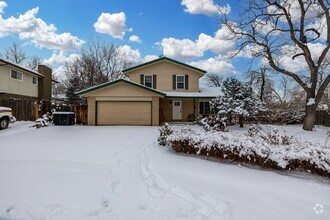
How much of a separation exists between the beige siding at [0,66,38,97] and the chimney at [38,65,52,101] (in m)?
0.94

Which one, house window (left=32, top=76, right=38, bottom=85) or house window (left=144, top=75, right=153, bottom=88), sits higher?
house window (left=32, top=76, right=38, bottom=85)

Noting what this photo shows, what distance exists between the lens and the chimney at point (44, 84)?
28.6 m

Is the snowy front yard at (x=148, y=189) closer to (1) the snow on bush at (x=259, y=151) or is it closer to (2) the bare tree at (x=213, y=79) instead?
(1) the snow on bush at (x=259, y=151)

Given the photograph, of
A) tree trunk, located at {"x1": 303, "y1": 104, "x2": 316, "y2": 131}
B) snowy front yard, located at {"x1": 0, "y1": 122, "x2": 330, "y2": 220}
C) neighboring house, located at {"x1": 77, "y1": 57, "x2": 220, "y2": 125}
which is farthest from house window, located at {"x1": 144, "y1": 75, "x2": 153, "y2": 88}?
snowy front yard, located at {"x1": 0, "y1": 122, "x2": 330, "y2": 220}

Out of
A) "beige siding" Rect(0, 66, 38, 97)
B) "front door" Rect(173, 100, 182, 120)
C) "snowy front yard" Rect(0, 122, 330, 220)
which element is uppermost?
"beige siding" Rect(0, 66, 38, 97)

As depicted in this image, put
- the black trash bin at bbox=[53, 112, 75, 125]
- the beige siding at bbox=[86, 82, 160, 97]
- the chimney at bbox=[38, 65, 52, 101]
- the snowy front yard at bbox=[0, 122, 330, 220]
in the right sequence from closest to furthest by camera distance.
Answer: the snowy front yard at bbox=[0, 122, 330, 220]
the black trash bin at bbox=[53, 112, 75, 125]
the beige siding at bbox=[86, 82, 160, 97]
the chimney at bbox=[38, 65, 52, 101]

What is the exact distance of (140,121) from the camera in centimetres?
1902

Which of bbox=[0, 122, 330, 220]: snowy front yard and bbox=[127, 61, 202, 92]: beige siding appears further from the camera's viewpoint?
bbox=[127, 61, 202, 92]: beige siding

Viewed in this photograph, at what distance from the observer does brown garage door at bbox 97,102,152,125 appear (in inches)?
747

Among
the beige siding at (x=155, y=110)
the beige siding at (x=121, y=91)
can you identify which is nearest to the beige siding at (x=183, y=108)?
the beige siding at (x=155, y=110)

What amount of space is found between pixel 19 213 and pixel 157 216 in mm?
2242

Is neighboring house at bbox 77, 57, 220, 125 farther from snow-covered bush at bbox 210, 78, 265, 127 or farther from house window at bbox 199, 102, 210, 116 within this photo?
snow-covered bush at bbox 210, 78, 265, 127

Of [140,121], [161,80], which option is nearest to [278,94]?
[161,80]

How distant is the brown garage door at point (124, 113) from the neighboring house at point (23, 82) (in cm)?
936
